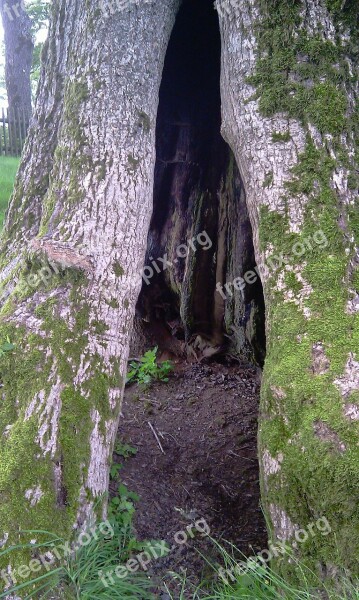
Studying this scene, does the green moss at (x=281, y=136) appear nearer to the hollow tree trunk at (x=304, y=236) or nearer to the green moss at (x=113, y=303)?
the hollow tree trunk at (x=304, y=236)

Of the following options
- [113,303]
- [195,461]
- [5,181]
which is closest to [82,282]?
[113,303]

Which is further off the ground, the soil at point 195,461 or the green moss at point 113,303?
the green moss at point 113,303

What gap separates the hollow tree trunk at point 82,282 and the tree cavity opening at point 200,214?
68cm

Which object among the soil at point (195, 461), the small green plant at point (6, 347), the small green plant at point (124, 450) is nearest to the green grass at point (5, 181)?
the soil at point (195, 461)

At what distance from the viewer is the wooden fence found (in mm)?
Answer: 14258

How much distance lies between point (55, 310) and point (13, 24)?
1402cm

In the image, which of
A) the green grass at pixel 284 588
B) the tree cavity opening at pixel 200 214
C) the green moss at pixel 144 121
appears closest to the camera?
the green grass at pixel 284 588

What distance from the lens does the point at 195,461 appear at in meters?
3.33

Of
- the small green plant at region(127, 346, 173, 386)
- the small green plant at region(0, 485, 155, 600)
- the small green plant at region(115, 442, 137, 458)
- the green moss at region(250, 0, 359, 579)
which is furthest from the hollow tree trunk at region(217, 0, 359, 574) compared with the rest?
the small green plant at region(127, 346, 173, 386)

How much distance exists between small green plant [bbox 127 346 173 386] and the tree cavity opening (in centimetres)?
30

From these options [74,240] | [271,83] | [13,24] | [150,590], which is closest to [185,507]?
[150,590]

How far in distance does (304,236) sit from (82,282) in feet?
3.55

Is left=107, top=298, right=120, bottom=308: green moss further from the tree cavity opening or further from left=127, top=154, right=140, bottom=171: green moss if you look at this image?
the tree cavity opening

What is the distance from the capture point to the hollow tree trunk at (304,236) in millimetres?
2033
